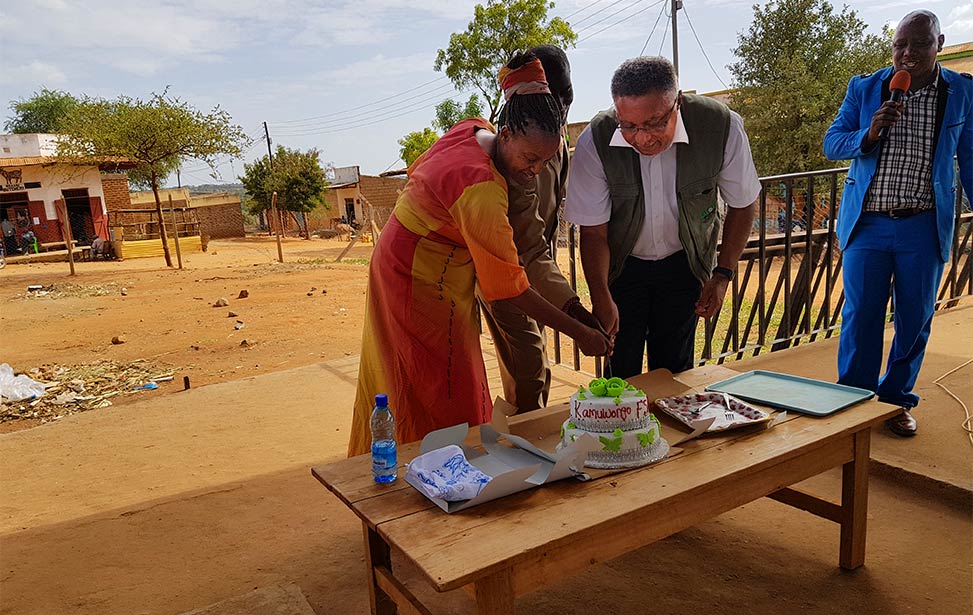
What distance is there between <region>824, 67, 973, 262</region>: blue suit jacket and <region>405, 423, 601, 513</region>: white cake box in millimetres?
2178

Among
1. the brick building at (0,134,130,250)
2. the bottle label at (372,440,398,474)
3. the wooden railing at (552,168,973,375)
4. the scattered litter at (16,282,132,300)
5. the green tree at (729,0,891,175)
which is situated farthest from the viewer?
the brick building at (0,134,130,250)

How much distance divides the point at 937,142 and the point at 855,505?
177 centimetres

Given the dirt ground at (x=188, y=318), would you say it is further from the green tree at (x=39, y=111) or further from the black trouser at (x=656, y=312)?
the green tree at (x=39, y=111)

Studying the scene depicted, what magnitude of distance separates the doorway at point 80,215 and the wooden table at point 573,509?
25978 millimetres

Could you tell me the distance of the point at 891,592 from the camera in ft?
7.33

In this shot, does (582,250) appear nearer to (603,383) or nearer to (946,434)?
(603,383)

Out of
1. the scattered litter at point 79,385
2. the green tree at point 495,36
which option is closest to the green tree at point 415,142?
the green tree at point 495,36

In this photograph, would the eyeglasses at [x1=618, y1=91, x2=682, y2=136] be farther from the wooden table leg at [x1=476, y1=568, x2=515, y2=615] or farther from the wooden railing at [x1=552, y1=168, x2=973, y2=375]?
the wooden railing at [x1=552, y1=168, x2=973, y2=375]

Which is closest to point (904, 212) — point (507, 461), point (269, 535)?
point (507, 461)

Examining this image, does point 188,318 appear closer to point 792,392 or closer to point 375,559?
point 375,559

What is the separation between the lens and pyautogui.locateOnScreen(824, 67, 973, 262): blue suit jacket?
305 centimetres

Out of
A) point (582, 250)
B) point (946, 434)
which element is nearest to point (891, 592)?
point (946, 434)

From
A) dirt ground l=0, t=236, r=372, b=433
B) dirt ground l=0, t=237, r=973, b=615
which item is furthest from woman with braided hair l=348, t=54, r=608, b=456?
dirt ground l=0, t=236, r=372, b=433

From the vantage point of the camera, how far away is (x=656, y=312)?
2914mm
